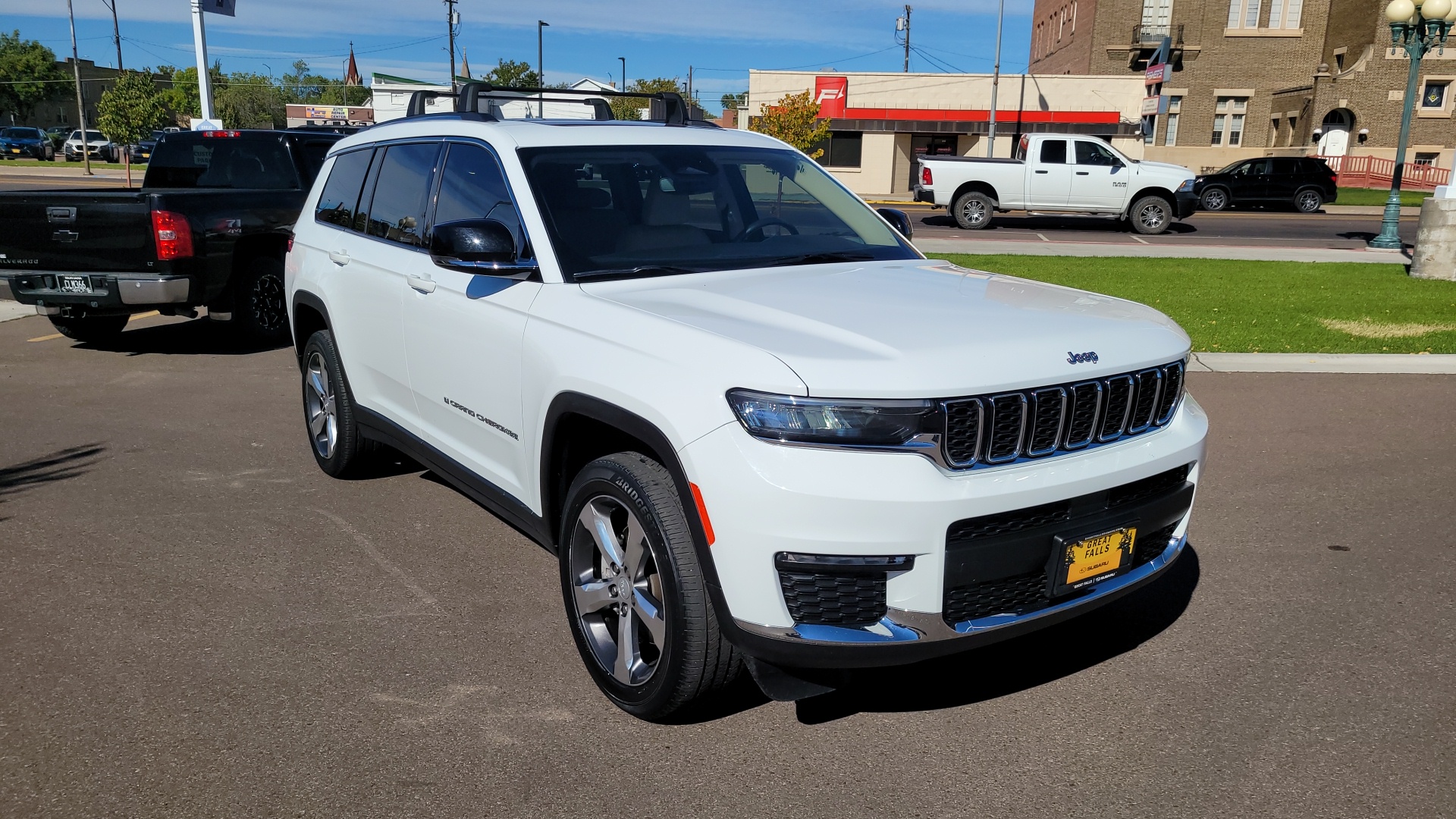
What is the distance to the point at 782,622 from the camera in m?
2.90

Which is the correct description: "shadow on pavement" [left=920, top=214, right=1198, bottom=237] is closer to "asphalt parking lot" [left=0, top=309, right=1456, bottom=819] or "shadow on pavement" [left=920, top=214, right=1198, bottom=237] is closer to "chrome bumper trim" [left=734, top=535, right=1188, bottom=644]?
"asphalt parking lot" [left=0, top=309, right=1456, bottom=819]

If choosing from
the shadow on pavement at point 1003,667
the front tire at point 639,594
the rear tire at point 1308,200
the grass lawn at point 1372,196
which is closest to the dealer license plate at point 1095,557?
the shadow on pavement at point 1003,667

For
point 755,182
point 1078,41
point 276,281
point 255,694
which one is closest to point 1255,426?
point 755,182

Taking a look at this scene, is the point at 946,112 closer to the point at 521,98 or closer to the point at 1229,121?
the point at 1229,121

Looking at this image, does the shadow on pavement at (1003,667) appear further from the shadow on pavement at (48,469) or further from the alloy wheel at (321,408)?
the shadow on pavement at (48,469)

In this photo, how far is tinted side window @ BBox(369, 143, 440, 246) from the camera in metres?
4.81

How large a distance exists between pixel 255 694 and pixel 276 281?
708 centimetres

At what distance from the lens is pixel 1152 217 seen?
24.2 metres

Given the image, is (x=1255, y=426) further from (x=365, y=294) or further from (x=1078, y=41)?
(x=1078, y=41)

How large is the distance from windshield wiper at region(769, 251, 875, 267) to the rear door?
21.6 m

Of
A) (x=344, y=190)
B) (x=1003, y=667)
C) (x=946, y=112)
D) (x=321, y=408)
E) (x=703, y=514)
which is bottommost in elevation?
(x=1003, y=667)

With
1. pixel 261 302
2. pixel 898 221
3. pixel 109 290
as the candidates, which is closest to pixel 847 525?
pixel 898 221

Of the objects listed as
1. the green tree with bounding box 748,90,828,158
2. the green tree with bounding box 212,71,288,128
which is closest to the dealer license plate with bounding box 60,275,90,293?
the green tree with bounding box 748,90,828,158

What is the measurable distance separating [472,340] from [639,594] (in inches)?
52.2
